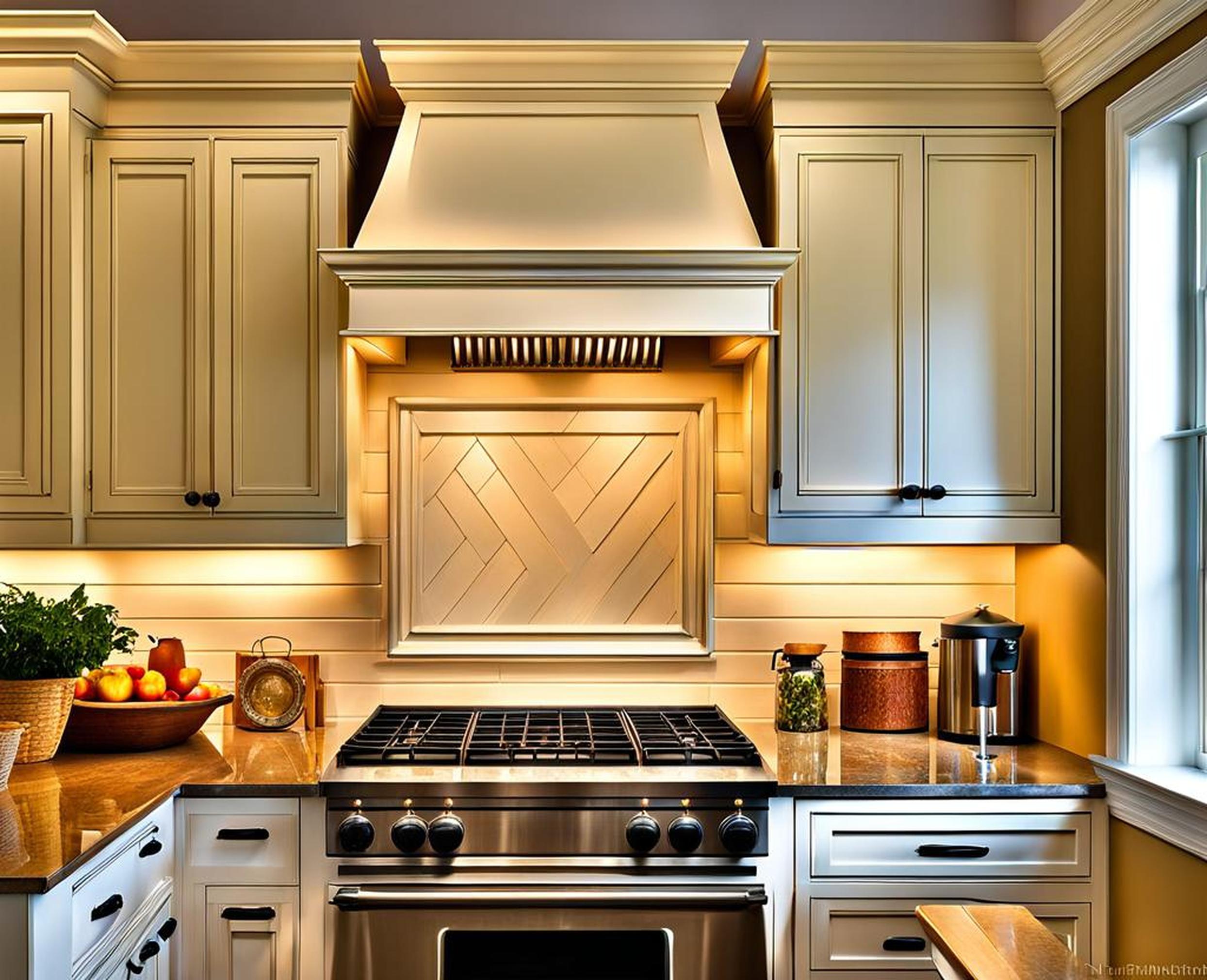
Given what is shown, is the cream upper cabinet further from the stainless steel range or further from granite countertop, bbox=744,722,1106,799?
the stainless steel range

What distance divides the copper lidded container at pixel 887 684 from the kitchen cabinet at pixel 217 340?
1.39 metres

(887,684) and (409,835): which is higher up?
(887,684)

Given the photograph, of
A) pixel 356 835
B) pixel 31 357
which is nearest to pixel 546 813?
pixel 356 835

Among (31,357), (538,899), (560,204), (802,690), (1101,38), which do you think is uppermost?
(1101,38)

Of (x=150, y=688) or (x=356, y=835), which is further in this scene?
(x=150, y=688)

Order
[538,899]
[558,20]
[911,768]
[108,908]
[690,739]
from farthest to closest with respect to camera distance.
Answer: [558,20] < [690,739] < [911,768] < [538,899] < [108,908]

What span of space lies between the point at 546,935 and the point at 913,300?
1.69 metres

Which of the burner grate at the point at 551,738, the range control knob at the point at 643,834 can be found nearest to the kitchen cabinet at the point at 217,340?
the burner grate at the point at 551,738

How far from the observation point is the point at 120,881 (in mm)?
2066

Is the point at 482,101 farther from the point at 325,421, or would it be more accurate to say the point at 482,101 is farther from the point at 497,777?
the point at 497,777

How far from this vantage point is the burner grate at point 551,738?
2500 millimetres

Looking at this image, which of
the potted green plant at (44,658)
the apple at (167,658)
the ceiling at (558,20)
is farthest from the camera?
the ceiling at (558,20)

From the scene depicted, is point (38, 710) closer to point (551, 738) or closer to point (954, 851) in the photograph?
point (551, 738)

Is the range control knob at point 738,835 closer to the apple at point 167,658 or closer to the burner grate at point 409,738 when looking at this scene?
the burner grate at point 409,738
